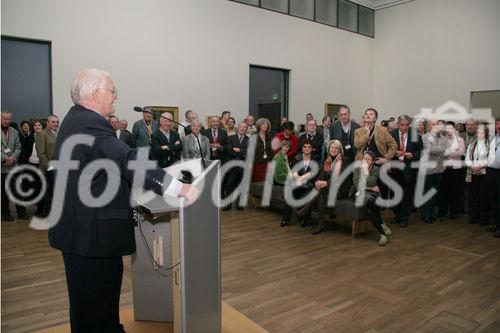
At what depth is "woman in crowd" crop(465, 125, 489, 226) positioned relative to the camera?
512 cm

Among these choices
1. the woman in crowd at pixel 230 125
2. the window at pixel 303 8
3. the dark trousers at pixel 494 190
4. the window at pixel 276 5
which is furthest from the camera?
the window at pixel 303 8

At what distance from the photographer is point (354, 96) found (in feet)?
36.7

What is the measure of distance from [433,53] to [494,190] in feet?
20.6

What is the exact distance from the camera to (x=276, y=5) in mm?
9156

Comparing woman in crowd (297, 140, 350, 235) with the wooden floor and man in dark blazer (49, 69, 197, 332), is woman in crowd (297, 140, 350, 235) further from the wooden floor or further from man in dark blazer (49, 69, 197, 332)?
man in dark blazer (49, 69, 197, 332)

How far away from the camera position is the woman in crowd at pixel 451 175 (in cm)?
550

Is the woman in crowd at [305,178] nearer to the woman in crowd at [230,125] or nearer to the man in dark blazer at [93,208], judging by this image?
the woman in crowd at [230,125]

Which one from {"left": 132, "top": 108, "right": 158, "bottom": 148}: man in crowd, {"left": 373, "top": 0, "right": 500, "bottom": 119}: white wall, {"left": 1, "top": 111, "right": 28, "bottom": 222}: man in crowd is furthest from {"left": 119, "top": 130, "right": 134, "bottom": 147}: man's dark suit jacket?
{"left": 373, "top": 0, "right": 500, "bottom": 119}: white wall

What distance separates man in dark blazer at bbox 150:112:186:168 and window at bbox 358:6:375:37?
25.7 ft

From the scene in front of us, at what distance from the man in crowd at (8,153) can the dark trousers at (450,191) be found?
6076mm

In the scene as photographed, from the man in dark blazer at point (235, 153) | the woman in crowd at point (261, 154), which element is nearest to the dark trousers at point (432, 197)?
the woman in crowd at point (261, 154)

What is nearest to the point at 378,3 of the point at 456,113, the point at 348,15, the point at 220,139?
the point at 348,15

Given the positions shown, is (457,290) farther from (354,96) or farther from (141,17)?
(354,96)

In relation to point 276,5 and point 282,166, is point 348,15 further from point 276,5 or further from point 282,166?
point 282,166
